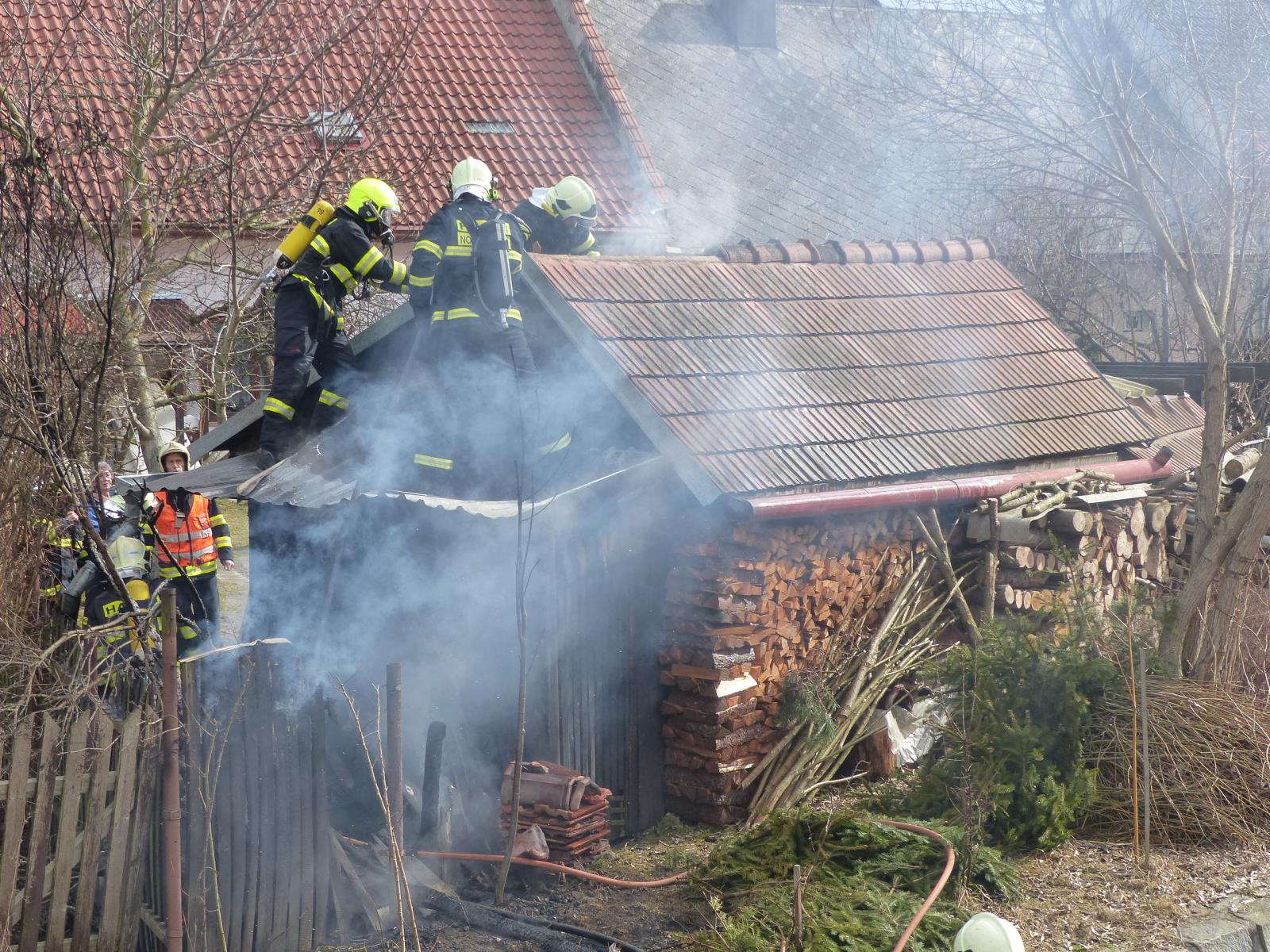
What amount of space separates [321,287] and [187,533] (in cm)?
220

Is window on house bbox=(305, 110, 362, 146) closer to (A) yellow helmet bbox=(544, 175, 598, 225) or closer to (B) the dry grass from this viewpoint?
(A) yellow helmet bbox=(544, 175, 598, 225)

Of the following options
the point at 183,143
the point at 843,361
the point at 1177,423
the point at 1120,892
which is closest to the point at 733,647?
the point at 1120,892

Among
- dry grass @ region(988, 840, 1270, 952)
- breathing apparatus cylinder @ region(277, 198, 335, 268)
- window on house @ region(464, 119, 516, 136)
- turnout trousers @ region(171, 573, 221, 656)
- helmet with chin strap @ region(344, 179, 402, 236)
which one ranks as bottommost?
dry grass @ region(988, 840, 1270, 952)

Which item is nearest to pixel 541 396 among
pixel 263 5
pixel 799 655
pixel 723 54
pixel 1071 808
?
pixel 799 655

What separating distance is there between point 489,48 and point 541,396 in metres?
13.4

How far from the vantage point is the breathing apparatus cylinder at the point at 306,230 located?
7879 mm

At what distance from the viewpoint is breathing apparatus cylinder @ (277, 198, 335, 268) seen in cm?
788

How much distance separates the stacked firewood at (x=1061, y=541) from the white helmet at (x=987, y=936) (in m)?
3.49

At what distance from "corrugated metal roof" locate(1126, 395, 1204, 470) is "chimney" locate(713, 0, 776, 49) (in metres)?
13.6

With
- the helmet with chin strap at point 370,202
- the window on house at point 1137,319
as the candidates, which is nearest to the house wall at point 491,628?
the helmet with chin strap at point 370,202

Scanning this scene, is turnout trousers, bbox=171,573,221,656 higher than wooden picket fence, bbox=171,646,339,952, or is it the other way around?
Result: turnout trousers, bbox=171,573,221,656

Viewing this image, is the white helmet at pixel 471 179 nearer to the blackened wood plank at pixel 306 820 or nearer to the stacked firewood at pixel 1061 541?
the blackened wood plank at pixel 306 820

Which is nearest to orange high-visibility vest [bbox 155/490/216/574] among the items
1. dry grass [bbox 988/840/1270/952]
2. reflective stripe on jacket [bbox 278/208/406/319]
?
reflective stripe on jacket [bbox 278/208/406/319]

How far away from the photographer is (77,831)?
5234 mm
